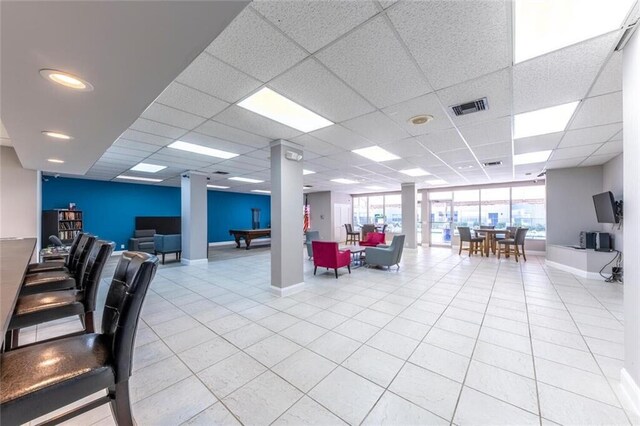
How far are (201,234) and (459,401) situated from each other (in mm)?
6922

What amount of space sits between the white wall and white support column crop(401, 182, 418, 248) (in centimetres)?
1017

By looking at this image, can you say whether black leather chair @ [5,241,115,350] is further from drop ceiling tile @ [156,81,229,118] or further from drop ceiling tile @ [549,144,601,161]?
Answer: drop ceiling tile @ [549,144,601,161]

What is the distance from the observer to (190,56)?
150 cm

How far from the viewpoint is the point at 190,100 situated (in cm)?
268

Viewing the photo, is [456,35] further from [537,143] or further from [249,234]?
[249,234]

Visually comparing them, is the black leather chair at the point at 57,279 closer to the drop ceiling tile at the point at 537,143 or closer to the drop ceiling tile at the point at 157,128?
the drop ceiling tile at the point at 157,128

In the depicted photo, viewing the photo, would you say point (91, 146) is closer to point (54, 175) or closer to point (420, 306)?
point (420, 306)

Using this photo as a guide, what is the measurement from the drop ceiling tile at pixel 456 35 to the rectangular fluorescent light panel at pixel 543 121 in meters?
1.52

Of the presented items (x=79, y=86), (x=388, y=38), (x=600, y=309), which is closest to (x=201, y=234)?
(x=79, y=86)

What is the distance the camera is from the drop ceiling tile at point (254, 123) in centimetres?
302

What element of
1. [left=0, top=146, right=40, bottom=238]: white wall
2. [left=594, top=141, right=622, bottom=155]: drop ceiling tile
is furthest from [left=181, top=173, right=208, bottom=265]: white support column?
[left=594, top=141, right=622, bottom=155]: drop ceiling tile

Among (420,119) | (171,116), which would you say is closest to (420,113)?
(420,119)

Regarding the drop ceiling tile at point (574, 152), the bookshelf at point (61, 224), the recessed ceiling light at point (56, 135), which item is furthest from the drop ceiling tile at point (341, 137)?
the bookshelf at point (61, 224)

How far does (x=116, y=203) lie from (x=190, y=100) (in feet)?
28.5
